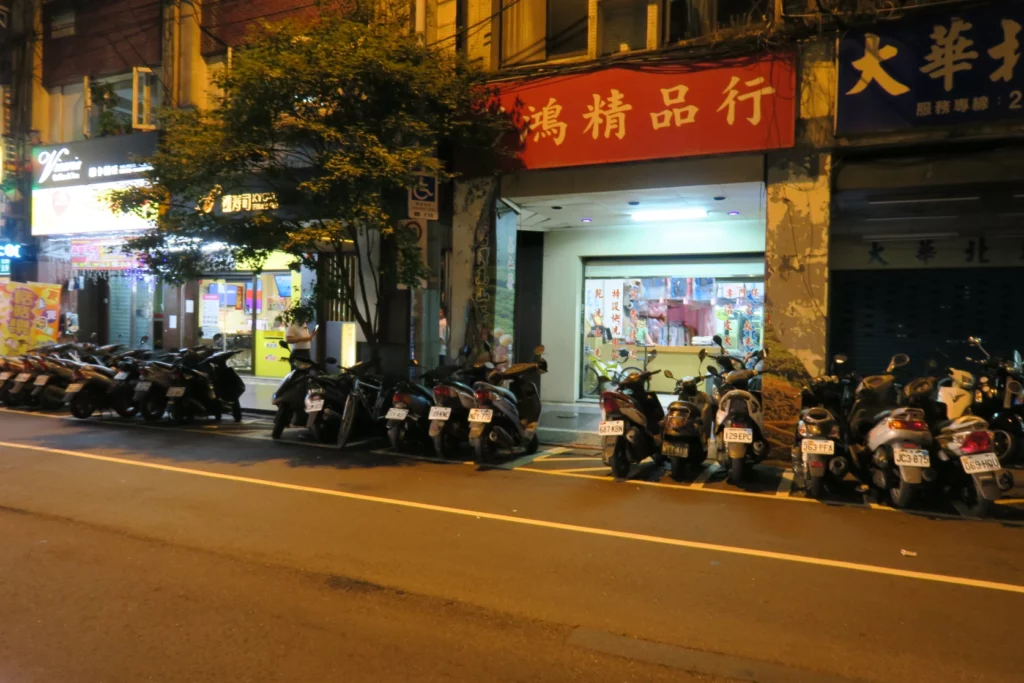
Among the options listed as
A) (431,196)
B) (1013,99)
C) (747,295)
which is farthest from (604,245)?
(1013,99)

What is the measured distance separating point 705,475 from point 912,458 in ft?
8.12

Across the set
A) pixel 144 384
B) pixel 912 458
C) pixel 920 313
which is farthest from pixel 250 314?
pixel 912 458

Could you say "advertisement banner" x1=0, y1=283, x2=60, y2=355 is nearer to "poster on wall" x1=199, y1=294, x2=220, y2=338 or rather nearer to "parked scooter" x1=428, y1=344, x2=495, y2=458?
"poster on wall" x1=199, y1=294, x2=220, y2=338

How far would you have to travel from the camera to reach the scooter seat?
368 inches

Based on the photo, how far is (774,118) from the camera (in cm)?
992

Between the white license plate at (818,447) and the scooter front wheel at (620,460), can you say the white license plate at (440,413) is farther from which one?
the white license plate at (818,447)

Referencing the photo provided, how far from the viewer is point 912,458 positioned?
672 centimetres

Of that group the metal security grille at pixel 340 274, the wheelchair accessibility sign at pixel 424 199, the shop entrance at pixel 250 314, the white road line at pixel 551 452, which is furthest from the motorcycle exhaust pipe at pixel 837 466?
the shop entrance at pixel 250 314

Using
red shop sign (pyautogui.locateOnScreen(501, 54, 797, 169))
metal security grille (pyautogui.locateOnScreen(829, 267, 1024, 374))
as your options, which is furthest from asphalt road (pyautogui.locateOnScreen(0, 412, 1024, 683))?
metal security grille (pyautogui.locateOnScreen(829, 267, 1024, 374))

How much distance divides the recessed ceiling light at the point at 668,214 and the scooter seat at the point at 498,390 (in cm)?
530

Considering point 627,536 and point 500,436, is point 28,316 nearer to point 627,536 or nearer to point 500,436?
point 500,436

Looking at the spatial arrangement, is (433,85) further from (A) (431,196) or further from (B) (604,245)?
(B) (604,245)

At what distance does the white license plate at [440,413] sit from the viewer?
9297mm

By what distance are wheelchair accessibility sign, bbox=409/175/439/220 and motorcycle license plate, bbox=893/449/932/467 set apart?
7023 mm
